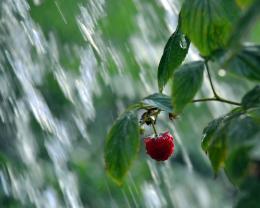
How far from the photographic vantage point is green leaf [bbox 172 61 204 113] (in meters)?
0.72

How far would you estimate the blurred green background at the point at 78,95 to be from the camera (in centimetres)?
238

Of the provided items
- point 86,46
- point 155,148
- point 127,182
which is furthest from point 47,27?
point 155,148

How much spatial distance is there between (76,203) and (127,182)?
0.23m

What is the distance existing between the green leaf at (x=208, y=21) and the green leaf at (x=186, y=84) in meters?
0.04

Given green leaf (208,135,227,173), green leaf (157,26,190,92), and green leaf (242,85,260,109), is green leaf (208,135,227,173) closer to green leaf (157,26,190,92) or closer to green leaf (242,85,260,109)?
green leaf (242,85,260,109)

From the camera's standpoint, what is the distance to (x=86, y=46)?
2.84 meters

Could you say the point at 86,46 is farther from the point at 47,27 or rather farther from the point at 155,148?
the point at 155,148

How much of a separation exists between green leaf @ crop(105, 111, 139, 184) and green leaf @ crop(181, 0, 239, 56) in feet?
0.34

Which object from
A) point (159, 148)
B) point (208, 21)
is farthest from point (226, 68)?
point (159, 148)

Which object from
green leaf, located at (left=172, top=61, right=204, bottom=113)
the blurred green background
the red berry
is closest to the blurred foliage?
green leaf, located at (left=172, top=61, right=204, bottom=113)

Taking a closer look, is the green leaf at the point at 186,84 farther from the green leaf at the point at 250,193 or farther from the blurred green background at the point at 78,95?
the blurred green background at the point at 78,95

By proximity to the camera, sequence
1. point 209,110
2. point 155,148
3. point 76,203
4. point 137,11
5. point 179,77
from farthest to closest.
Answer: point 209,110, point 137,11, point 76,203, point 155,148, point 179,77

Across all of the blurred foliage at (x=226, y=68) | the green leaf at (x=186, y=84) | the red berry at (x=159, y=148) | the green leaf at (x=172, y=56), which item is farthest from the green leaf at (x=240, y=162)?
the red berry at (x=159, y=148)

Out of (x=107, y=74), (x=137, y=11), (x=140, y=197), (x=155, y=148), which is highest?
(x=137, y=11)
